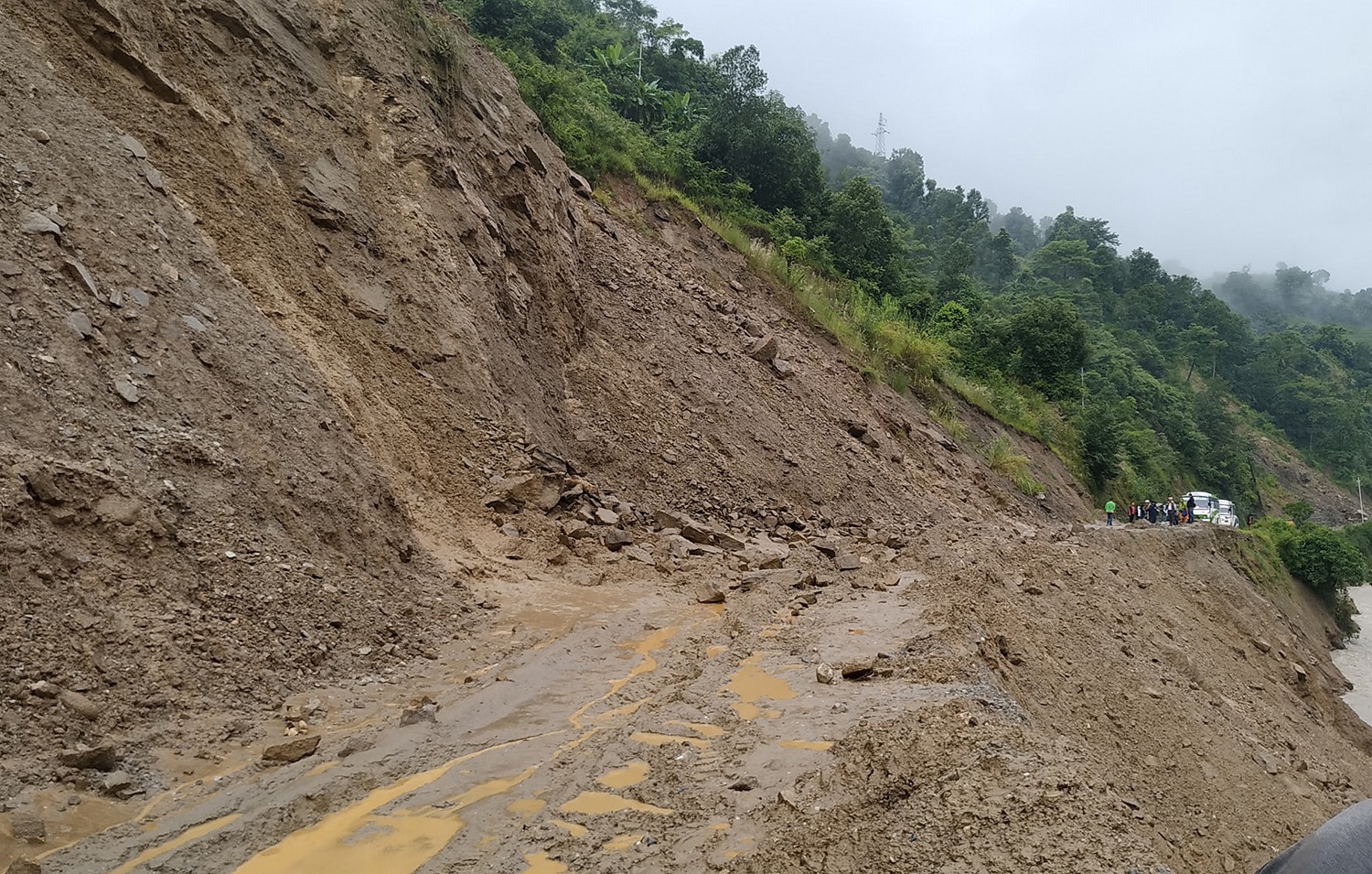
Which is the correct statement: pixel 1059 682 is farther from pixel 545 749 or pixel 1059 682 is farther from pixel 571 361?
pixel 571 361

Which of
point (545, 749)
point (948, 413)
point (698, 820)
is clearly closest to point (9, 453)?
point (545, 749)

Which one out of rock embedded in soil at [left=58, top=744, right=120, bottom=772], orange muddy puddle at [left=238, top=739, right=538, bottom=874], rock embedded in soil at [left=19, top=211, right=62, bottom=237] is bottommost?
orange muddy puddle at [left=238, top=739, right=538, bottom=874]

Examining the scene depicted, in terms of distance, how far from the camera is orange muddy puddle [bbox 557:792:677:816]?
11.0 feet

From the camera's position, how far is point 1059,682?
571cm

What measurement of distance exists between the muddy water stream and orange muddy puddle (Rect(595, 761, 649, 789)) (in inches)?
745

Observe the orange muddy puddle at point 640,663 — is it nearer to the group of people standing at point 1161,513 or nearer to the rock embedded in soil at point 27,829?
the rock embedded in soil at point 27,829

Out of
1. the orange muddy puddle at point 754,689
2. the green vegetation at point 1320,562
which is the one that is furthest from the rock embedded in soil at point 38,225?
the green vegetation at point 1320,562

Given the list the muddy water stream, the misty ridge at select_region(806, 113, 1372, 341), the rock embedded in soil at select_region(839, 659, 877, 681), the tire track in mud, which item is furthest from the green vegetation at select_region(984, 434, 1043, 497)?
the misty ridge at select_region(806, 113, 1372, 341)

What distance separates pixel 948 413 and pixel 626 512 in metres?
11.4

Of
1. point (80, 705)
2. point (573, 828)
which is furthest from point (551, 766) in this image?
point (80, 705)

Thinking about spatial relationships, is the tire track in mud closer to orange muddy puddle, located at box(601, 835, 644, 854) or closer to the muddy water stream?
orange muddy puddle, located at box(601, 835, 644, 854)

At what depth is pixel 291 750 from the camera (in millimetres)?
3908

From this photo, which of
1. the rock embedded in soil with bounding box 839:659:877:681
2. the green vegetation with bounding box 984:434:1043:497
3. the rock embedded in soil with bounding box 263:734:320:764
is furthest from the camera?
the green vegetation with bounding box 984:434:1043:497

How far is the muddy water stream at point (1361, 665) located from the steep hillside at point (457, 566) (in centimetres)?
735
